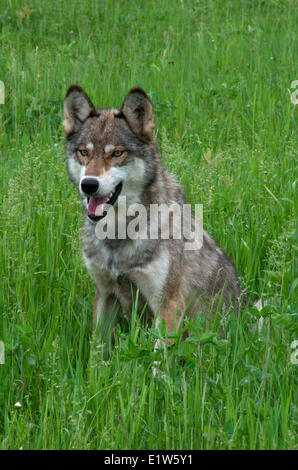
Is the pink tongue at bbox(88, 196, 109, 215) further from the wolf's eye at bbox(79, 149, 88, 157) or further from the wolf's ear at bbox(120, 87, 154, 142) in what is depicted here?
the wolf's ear at bbox(120, 87, 154, 142)

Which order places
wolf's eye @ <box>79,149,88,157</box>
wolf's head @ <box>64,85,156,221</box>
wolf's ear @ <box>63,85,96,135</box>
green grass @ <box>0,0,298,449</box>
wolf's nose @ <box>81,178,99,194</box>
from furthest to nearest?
wolf's ear @ <box>63,85,96,135</box> → wolf's eye @ <box>79,149,88,157</box> → wolf's head @ <box>64,85,156,221</box> → wolf's nose @ <box>81,178,99,194</box> → green grass @ <box>0,0,298,449</box>

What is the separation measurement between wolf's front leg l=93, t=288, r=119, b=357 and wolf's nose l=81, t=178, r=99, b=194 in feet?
2.33

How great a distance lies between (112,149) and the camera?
13.3 feet

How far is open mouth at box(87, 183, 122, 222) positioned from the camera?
13.2 feet

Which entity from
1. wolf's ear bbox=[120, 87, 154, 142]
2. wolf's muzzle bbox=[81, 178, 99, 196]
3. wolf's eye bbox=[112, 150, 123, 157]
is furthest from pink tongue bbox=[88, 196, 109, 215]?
wolf's ear bbox=[120, 87, 154, 142]

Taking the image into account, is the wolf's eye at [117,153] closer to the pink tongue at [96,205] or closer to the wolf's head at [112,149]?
the wolf's head at [112,149]

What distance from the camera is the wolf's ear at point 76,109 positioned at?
14.0 ft

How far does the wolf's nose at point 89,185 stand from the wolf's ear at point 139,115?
54 cm

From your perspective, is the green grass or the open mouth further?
the open mouth

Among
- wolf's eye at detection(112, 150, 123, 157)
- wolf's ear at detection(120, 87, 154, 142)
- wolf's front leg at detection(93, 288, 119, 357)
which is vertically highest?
wolf's ear at detection(120, 87, 154, 142)

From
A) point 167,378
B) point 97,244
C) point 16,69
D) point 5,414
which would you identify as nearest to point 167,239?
point 97,244

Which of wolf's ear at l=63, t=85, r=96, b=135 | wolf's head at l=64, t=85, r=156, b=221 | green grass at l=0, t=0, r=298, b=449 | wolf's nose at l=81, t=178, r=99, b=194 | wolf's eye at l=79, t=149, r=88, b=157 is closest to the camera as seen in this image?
green grass at l=0, t=0, r=298, b=449

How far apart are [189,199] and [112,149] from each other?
1.34 metres

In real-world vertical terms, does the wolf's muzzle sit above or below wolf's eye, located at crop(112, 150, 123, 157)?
below
